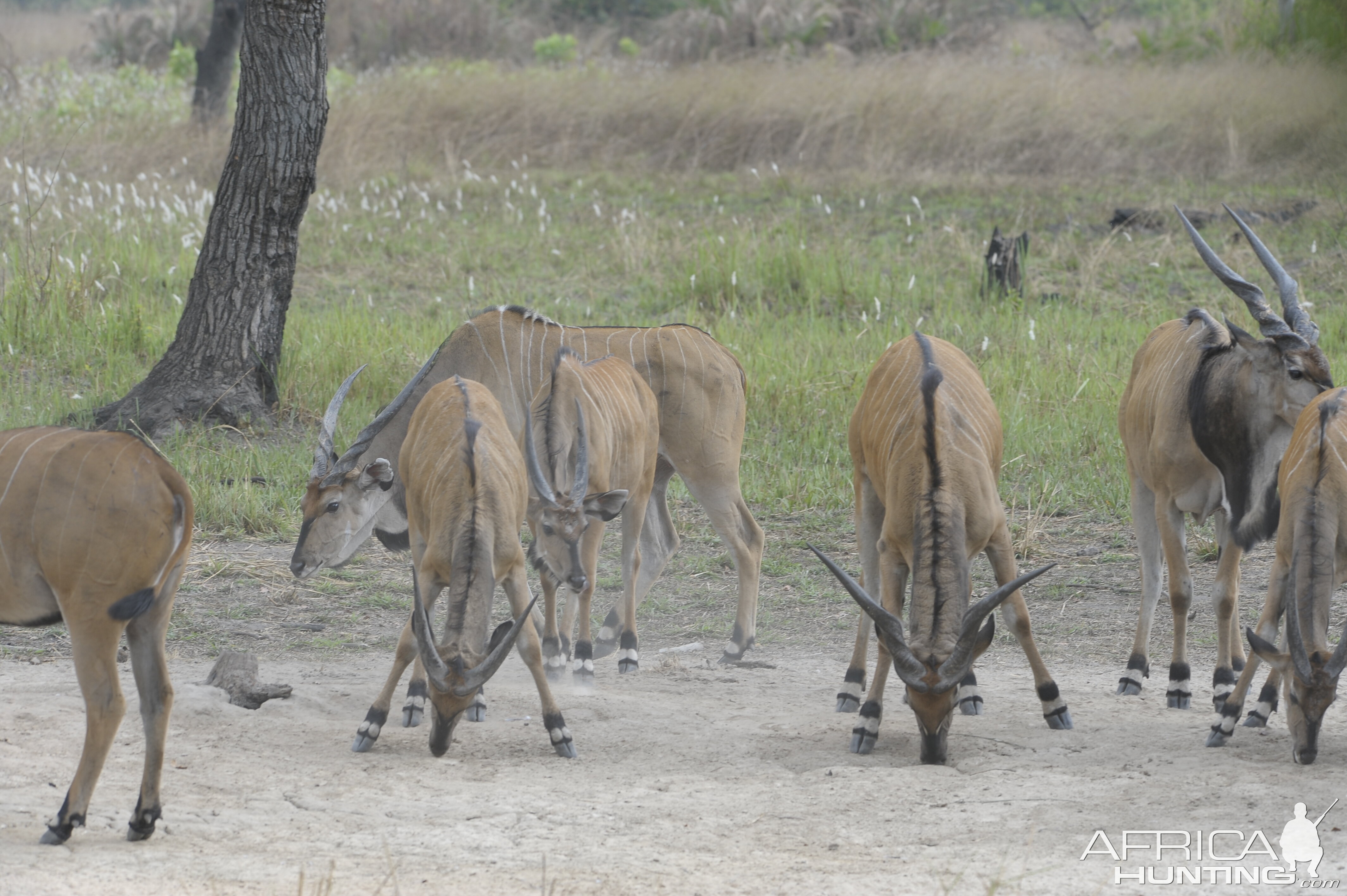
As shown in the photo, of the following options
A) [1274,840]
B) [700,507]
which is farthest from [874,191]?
[1274,840]

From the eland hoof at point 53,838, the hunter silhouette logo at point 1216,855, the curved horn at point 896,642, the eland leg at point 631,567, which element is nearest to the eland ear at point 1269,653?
the hunter silhouette logo at point 1216,855

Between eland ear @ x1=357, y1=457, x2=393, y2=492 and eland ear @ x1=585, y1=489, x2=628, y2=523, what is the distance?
34.1 inches

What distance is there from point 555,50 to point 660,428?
16874 millimetres

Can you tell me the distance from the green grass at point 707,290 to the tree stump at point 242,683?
1974mm

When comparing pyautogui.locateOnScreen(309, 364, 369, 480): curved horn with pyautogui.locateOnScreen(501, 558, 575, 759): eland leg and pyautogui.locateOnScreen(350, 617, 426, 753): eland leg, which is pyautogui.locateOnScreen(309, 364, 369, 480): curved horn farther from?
pyautogui.locateOnScreen(501, 558, 575, 759): eland leg

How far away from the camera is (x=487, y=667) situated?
13.3 ft

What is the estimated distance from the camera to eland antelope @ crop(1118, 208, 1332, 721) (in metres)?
4.85

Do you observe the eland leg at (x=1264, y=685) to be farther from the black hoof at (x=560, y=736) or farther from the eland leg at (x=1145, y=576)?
the black hoof at (x=560, y=736)

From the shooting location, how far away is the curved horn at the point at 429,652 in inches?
158

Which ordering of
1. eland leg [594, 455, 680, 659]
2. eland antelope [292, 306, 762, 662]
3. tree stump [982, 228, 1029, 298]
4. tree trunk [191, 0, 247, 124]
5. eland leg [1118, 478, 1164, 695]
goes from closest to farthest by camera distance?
1. eland leg [1118, 478, 1164, 695]
2. eland antelope [292, 306, 762, 662]
3. eland leg [594, 455, 680, 659]
4. tree stump [982, 228, 1029, 298]
5. tree trunk [191, 0, 247, 124]

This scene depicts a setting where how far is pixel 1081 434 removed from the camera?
7.71 metres

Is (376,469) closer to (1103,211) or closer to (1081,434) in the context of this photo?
(1081,434)

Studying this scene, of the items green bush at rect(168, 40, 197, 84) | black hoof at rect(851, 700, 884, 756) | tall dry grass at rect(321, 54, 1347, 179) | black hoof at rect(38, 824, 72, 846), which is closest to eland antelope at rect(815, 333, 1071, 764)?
black hoof at rect(851, 700, 884, 756)

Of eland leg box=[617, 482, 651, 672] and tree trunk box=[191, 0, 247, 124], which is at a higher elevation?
tree trunk box=[191, 0, 247, 124]
